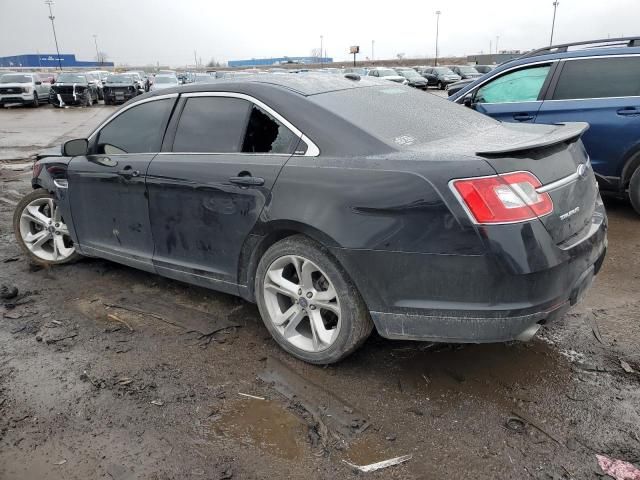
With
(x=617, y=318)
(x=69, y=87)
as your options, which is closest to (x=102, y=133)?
(x=617, y=318)

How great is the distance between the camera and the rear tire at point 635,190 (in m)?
5.68

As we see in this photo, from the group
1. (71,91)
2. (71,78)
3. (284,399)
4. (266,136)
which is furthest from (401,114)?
(71,78)

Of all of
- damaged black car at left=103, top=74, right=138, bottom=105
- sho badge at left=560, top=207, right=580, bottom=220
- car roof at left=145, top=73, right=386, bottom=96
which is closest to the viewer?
sho badge at left=560, top=207, right=580, bottom=220

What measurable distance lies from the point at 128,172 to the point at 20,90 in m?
28.0

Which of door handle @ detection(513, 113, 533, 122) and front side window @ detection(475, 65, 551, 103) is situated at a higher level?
front side window @ detection(475, 65, 551, 103)

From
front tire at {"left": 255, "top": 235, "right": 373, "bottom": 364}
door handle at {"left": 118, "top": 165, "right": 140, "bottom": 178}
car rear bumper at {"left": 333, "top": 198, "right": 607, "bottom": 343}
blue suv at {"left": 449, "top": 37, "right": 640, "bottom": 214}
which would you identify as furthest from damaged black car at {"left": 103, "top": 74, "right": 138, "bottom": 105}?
car rear bumper at {"left": 333, "top": 198, "right": 607, "bottom": 343}

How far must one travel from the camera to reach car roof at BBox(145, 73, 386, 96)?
3.32 metres

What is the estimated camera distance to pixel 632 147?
5621mm

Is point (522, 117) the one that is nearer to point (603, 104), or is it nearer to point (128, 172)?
point (603, 104)

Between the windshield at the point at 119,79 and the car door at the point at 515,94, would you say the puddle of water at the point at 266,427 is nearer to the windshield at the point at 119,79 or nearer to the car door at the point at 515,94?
the car door at the point at 515,94

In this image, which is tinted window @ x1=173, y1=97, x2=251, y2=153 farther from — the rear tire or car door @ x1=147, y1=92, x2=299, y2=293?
the rear tire

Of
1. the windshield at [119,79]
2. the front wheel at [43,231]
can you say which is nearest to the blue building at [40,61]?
the windshield at [119,79]

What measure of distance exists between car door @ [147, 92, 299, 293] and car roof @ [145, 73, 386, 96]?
0.07 m

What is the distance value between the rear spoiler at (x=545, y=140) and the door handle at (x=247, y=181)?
4.07ft
